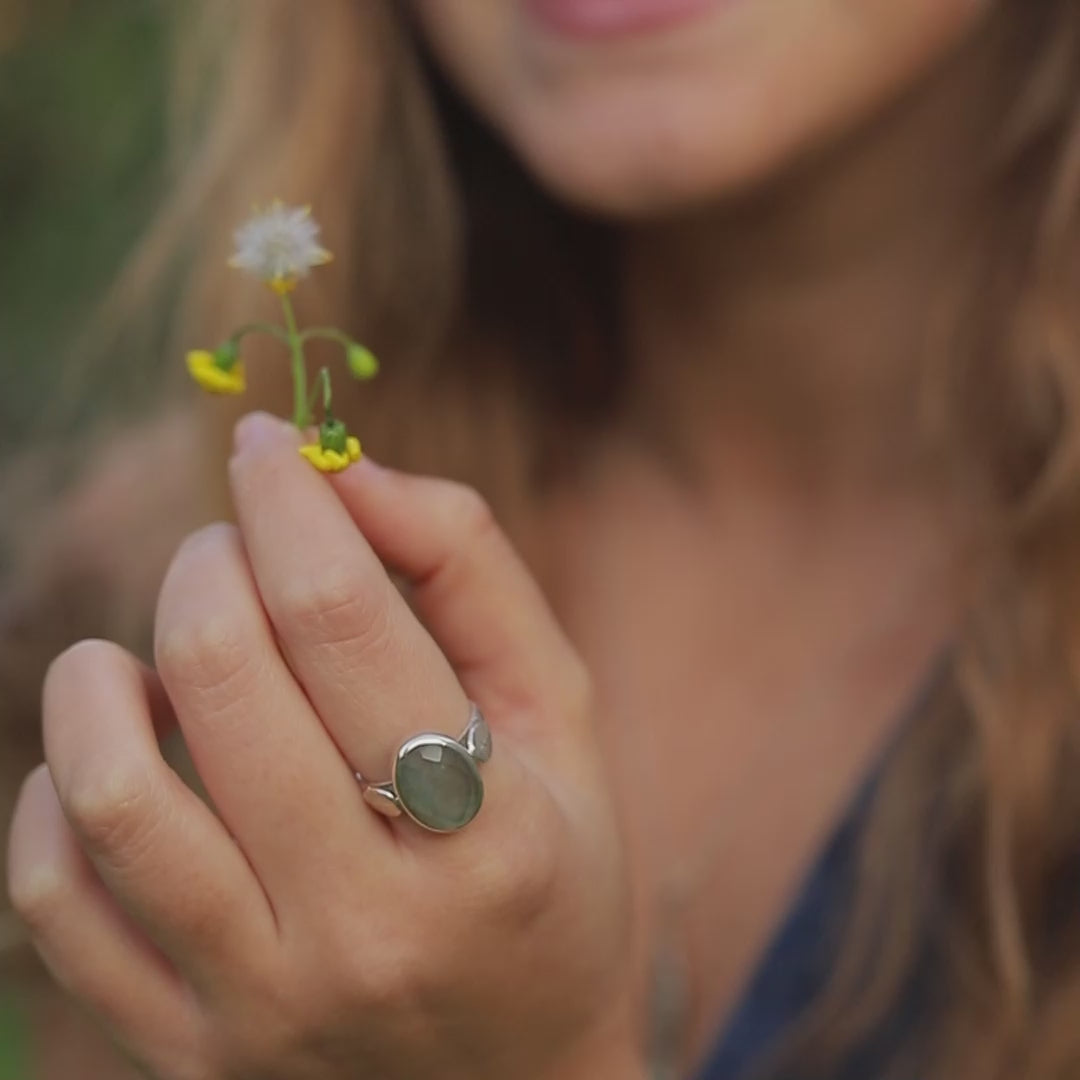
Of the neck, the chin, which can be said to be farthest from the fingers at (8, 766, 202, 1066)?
the neck

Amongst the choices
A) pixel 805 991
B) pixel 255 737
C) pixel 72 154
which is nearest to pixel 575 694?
pixel 255 737

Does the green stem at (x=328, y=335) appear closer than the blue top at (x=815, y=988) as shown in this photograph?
Yes

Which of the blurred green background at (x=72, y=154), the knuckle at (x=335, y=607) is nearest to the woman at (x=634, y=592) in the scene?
the knuckle at (x=335, y=607)

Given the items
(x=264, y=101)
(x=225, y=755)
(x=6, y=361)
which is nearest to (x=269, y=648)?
(x=225, y=755)

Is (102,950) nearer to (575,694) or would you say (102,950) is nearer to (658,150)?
(575,694)

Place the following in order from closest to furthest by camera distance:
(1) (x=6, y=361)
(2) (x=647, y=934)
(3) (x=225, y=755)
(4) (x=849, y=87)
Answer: (3) (x=225, y=755) < (4) (x=849, y=87) < (2) (x=647, y=934) < (1) (x=6, y=361)

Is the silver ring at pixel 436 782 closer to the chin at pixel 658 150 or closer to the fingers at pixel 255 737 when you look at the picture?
the fingers at pixel 255 737

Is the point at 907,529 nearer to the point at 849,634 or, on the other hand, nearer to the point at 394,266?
the point at 849,634
